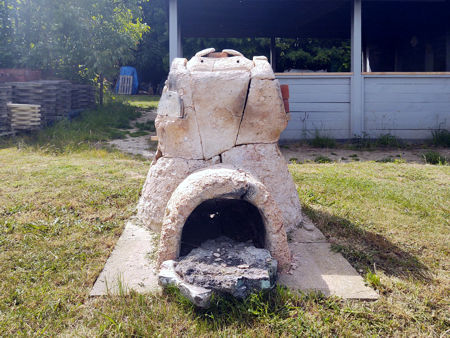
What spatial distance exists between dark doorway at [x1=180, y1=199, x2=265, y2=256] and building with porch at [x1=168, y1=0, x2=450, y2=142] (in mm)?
5852

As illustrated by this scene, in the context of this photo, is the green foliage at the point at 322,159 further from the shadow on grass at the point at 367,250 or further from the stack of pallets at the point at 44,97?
the stack of pallets at the point at 44,97

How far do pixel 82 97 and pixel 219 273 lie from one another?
10.8 metres

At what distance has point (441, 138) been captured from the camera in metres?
9.20

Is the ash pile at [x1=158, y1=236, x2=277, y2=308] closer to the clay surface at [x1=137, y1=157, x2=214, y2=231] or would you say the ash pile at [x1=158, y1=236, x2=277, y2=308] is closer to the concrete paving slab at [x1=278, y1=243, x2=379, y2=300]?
the concrete paving slab at [x1=278, y1=243, x2=379, y2=300]

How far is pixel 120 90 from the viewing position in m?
23.9

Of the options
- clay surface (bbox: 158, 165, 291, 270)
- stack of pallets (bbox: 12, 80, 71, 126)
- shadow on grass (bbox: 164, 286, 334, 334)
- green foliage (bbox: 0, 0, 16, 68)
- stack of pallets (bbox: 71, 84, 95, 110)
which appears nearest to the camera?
shadow on grass (bbox: 164, 286, 334, 334)

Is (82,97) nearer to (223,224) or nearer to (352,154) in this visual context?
(352,154)

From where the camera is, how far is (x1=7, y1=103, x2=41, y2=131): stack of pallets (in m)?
9.78

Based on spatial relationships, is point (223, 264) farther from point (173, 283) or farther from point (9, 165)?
point (9, 165)

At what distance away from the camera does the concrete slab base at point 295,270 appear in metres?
3.03

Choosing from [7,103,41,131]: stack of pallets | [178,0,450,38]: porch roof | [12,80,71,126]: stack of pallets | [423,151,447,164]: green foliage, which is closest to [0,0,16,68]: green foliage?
[12,80,71,126]: stack of pallets

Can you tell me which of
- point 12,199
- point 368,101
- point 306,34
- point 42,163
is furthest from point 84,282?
point 306,34

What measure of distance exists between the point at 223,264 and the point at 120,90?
22.3 meters

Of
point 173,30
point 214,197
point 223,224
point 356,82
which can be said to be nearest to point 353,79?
point 356,82
